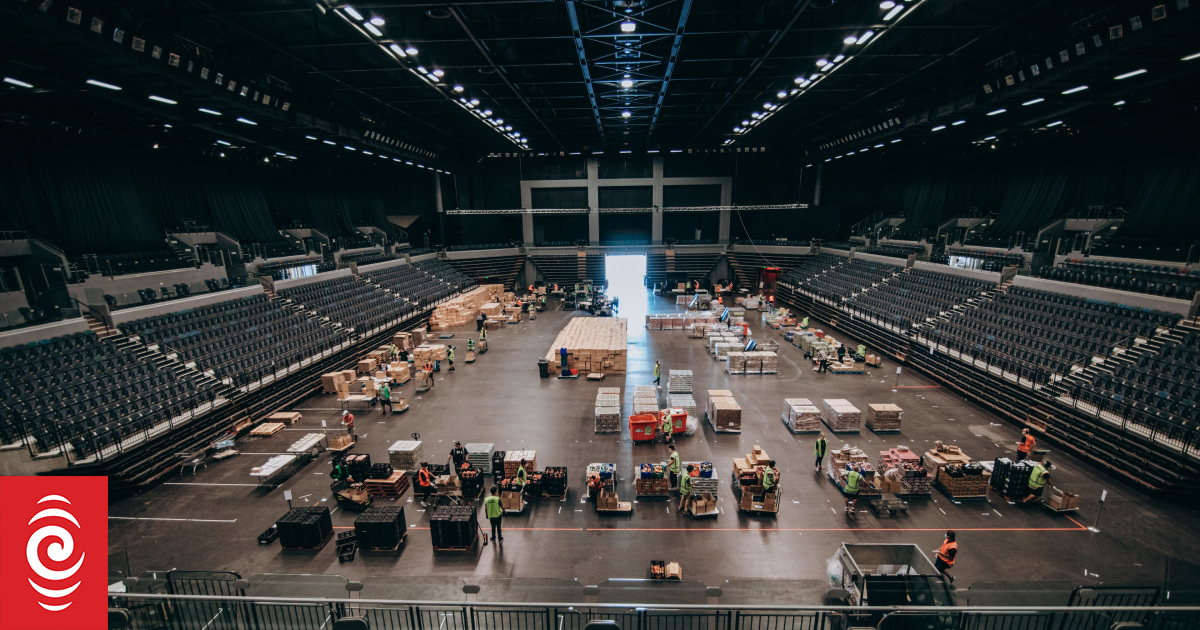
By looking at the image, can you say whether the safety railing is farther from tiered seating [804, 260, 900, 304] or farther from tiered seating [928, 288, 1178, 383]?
tiered seating [804, 260, 900, 304]

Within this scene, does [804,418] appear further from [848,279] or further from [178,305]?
[178,305]

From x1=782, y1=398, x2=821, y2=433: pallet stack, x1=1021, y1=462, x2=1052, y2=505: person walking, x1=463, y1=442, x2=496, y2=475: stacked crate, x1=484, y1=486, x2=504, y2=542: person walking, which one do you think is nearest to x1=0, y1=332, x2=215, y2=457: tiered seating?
x1=463, y1=442, x2=496, y2=475: stacked crate

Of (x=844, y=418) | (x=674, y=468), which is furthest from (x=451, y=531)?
(x=844, y=418)

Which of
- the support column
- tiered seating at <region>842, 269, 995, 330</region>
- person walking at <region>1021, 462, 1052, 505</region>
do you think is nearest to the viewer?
person walking at <region>1021, 462, 1052, 505</region>

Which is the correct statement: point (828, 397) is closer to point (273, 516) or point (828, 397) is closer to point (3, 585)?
point (273, 516)

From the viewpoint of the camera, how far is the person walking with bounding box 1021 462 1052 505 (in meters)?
9.34

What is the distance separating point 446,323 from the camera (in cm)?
2691

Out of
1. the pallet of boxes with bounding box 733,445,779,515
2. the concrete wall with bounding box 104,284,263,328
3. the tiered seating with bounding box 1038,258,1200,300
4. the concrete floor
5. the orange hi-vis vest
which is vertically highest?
the tiered seating with bounding box 1038,258,1200,300

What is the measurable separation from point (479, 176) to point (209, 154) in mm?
20873

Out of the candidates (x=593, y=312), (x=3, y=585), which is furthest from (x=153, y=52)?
(x=593, y=312)

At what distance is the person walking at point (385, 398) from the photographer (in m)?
14.8

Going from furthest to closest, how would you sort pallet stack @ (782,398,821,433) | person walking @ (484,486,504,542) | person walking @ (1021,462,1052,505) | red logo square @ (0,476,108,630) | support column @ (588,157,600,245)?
support column @ (588,157,600,245) → pallet stack @ (782,398,821,433) → person walking @ (1021,462,1052,505) → person walking @ (484,486,504,542) → red logo square @ (0,476,108,630)

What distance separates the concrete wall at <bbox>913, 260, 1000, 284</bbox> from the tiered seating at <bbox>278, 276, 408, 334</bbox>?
3071 centimetres

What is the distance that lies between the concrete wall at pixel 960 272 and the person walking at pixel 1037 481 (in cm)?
1442
